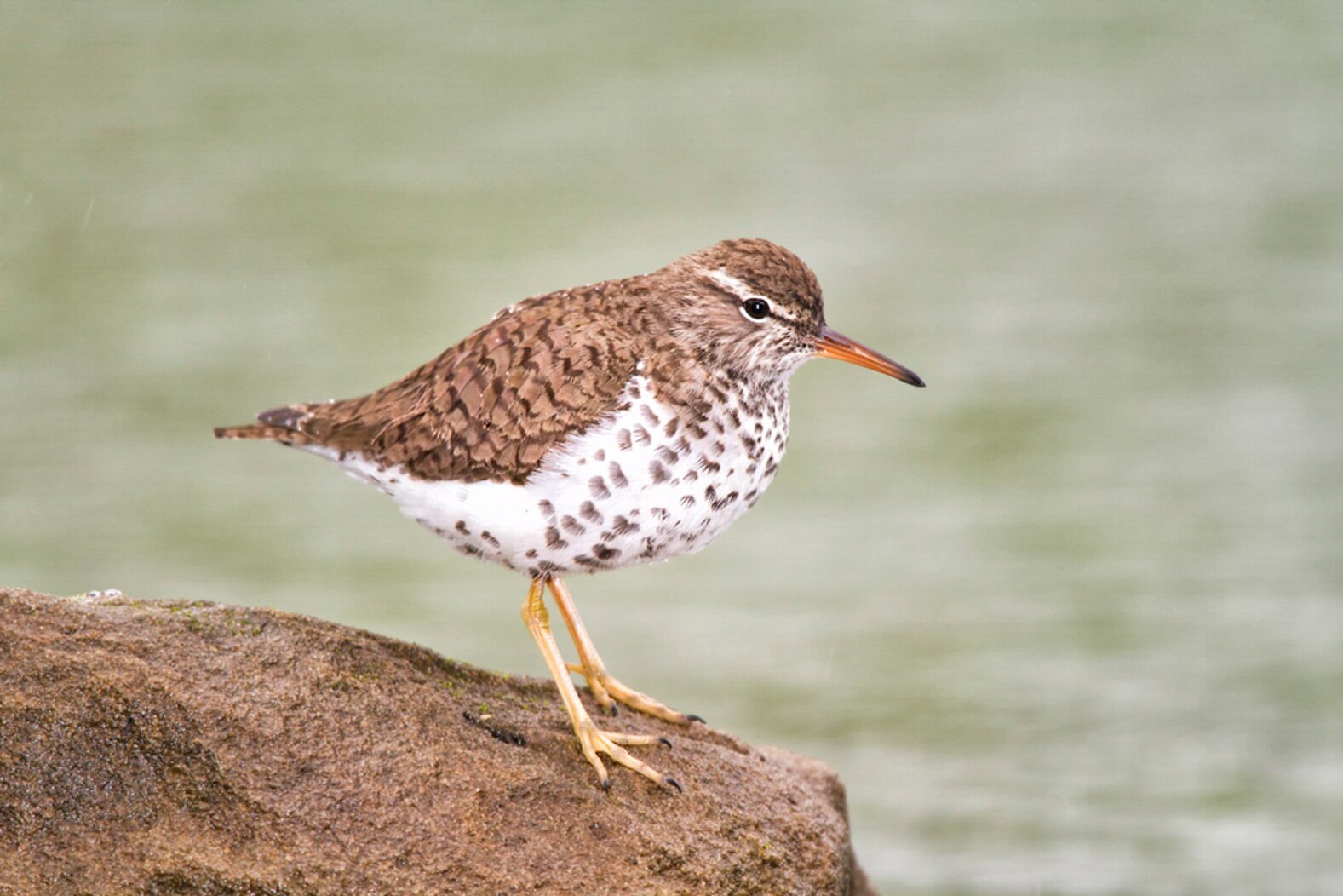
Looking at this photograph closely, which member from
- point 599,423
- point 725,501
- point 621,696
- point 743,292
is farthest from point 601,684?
point 743,292

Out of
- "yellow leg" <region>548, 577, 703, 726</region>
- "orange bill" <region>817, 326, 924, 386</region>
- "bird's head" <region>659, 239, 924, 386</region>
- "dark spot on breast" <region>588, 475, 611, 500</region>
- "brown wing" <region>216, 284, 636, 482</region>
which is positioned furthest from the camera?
"yellow leg" <region>548, 577, 703, 726</region>

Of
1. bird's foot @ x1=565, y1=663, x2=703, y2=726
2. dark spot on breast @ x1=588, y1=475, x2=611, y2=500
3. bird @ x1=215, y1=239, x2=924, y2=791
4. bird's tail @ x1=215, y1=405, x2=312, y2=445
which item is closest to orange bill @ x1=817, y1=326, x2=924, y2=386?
bird @ x1=215, y1=239, x2=924, y2=791

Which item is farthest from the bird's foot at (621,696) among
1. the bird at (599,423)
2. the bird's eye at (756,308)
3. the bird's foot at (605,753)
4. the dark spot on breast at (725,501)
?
the bird's eye at (756,308)

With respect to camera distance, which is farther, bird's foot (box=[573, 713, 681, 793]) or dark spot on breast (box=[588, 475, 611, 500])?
bird's foot (box=[573, 713, 681, 793])

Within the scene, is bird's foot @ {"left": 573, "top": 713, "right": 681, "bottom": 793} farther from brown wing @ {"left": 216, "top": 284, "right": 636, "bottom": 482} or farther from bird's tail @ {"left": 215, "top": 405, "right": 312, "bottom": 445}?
bird's tail @ {"left": 215, "top": 405, "right": 312, "bottom": 445}

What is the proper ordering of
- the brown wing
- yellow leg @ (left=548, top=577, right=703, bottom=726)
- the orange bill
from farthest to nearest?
1. yellow leg @ (left=548, top=577, right=703, bottom=726)
2. the orange bill
3. the brown wing

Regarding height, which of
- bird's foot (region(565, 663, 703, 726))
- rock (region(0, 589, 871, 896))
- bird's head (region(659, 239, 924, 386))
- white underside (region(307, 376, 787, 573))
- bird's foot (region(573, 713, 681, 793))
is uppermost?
bird's head (region(659, 239, 924, 386))

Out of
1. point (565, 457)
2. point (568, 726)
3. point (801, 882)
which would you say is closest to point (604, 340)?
point (565, 457)

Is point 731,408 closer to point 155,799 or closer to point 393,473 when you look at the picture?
point 393,473
